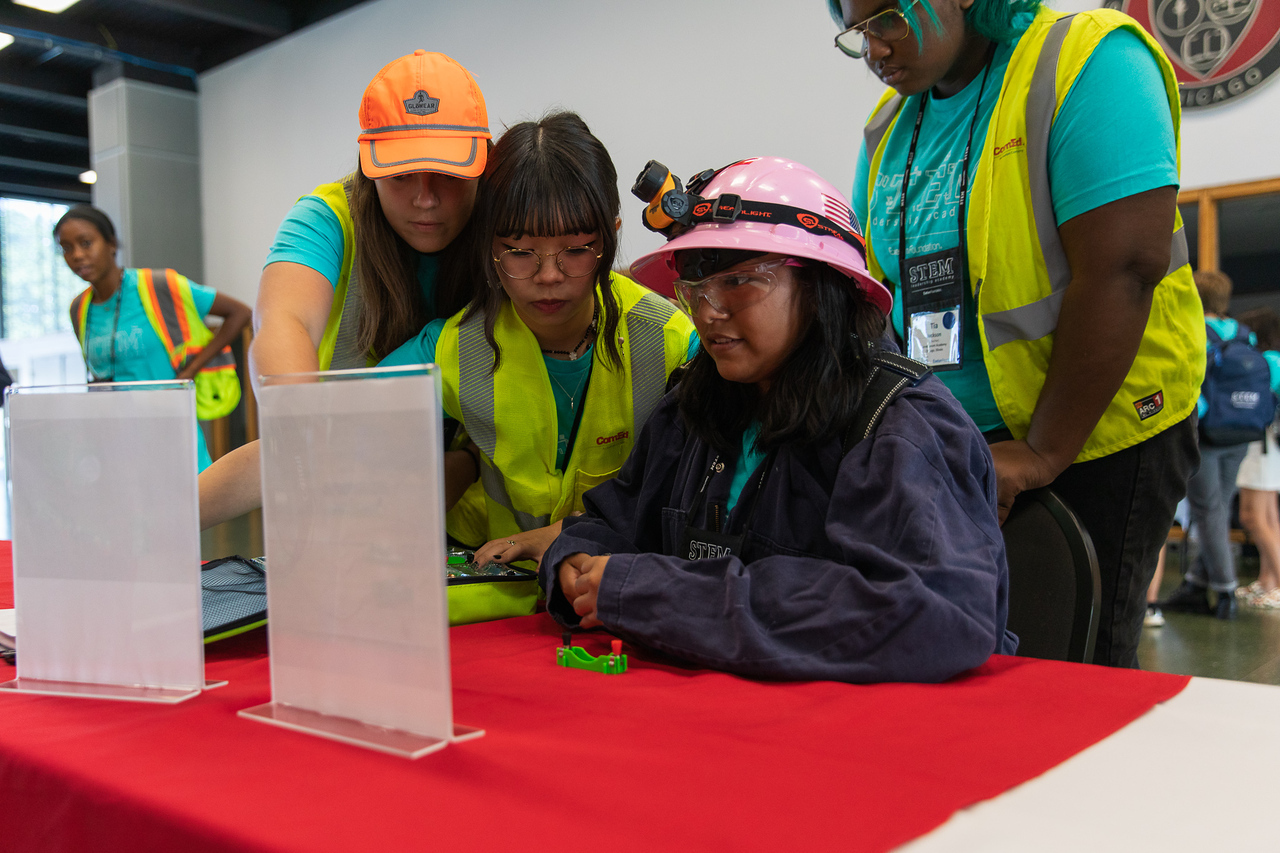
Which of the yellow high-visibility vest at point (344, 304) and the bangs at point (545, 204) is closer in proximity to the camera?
the bangs at point (545, 204)

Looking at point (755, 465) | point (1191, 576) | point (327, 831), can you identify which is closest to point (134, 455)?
point (327, 831)

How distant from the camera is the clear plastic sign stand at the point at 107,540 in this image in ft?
2.92

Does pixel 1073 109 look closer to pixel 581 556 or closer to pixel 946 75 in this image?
pixel 946 75

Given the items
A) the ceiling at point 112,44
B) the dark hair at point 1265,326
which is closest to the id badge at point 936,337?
the dark hair at point 1265,326

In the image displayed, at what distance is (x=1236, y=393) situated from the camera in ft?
13.6

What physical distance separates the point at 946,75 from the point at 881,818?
1.38 metres

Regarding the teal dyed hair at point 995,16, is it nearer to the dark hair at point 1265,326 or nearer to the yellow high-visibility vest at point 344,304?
the yellow high-visibility vest at point 344,304

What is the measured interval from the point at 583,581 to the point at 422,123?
828 millimetres

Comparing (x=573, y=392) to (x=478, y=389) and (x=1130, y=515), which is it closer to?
(x=478, y=389)

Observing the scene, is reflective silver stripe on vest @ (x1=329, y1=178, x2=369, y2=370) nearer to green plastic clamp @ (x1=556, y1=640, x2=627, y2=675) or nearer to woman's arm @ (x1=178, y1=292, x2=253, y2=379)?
green plastic clamp @ (x1=556, y1=640, x2=627, y2=675)

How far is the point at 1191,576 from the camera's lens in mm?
4758

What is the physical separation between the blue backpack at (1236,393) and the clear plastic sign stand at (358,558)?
14.3 feet

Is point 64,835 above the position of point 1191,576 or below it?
above

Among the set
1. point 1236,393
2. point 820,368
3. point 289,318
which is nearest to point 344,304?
point 289,318
